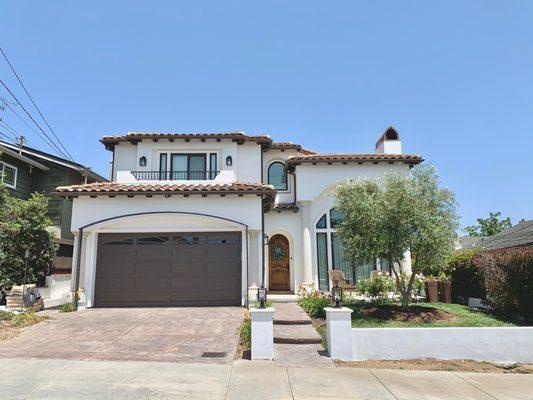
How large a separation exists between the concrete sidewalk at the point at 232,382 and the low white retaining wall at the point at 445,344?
0.74m

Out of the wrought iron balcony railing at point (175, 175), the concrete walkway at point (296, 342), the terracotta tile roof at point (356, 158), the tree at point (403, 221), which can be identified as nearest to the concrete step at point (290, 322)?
the concrete walkway at point (296, 342)

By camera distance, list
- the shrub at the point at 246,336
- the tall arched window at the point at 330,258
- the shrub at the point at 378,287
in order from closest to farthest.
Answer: the shrub at the point at 246,336 < the shrub at the point at 378,287 < the tall arched window at the point at 330,258

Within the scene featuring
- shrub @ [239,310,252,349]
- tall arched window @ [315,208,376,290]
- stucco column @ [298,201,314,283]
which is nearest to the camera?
shrub @ [239,310,252,349]

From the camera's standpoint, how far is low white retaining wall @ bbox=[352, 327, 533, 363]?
8.00m

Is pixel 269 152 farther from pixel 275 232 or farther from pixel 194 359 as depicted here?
pixel 194 359

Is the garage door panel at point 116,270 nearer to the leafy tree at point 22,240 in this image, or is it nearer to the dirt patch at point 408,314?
the leafy tree at point 22,240

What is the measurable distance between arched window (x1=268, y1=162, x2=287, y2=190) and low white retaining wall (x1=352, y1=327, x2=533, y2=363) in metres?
11.3

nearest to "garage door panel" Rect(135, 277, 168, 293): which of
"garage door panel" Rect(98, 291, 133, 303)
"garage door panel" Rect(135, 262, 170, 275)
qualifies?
"garage door panel" Rect(135, 262, 170, 275)

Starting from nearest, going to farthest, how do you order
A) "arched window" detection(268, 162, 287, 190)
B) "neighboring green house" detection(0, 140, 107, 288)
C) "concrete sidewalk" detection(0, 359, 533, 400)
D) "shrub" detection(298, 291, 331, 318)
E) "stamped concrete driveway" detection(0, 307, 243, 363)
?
"concrete sidewalk" detection(0, 359, 533, 400)
"stamped concrete driveway" detection(0, 307, 243, 363)
"shrub" detection(298, 291, 331, 318)
"neighboring green house" detection(0, 140, 107, 288)
"arched window" detection(268, 162, 287, 190)

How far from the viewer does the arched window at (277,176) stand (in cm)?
1876

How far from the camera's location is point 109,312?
12430 millimetres

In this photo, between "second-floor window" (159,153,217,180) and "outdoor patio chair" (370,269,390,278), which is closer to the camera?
"outdoor patio chair" (370,269,390,278)

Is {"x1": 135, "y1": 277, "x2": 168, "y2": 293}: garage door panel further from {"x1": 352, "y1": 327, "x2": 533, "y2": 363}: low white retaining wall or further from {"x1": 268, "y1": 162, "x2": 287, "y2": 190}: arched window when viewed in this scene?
{"x1": 352, "y1": 327, "x2": 533, "y2": 363}: low white retaining wall

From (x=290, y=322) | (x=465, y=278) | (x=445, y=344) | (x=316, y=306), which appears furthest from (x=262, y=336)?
(x=465, y=278)
